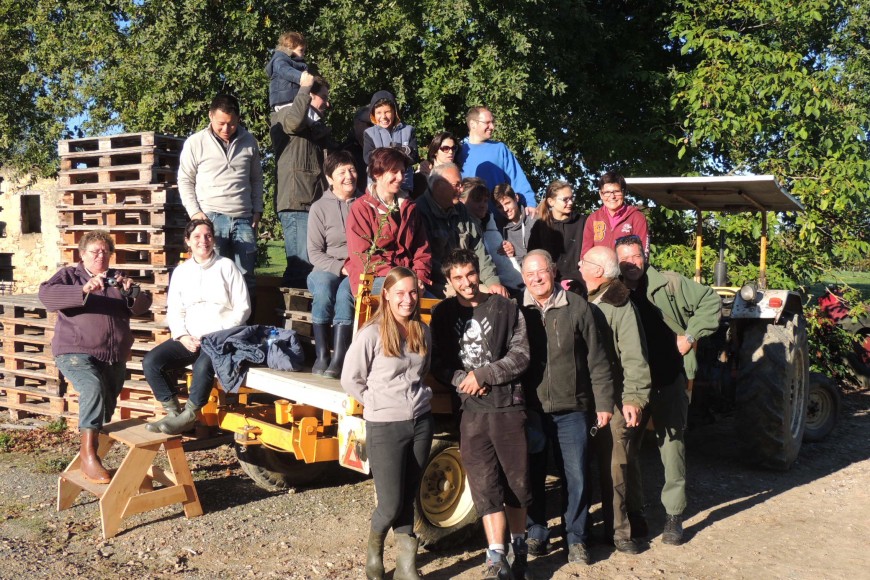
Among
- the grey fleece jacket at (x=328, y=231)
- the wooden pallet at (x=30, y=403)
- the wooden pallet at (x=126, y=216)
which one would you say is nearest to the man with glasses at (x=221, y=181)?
the wooden pallet at (x=126, y=216)

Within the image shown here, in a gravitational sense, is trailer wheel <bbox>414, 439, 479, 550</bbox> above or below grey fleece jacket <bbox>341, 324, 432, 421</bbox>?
below

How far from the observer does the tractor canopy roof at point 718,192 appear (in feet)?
23.0

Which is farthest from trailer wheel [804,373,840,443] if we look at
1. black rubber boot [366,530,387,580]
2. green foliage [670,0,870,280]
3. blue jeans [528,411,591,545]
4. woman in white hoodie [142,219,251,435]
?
woman in white hoodie [142,219,251,435]

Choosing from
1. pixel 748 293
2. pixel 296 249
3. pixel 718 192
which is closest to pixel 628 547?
pixel 748 293

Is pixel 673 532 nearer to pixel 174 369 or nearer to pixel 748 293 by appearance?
pixel 748 293

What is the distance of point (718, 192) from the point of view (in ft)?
24.8

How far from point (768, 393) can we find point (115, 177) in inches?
233

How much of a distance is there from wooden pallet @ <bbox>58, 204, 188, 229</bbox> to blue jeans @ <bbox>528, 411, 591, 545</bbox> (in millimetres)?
3845

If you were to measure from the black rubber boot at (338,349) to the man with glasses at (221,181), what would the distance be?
4.54 feet

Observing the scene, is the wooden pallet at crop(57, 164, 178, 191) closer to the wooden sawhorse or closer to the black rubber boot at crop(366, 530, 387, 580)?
the wooden sawhorse

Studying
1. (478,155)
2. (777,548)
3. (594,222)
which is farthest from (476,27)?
(777,548)

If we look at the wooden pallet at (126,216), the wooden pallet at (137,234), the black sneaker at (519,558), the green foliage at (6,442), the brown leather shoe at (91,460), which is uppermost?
the wooden pallet at (126,216)

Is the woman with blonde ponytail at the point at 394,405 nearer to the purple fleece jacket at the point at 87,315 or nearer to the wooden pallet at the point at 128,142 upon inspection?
the purple fleece jacket at the point at 87,315

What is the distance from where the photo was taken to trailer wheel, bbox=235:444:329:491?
20.5 ft
